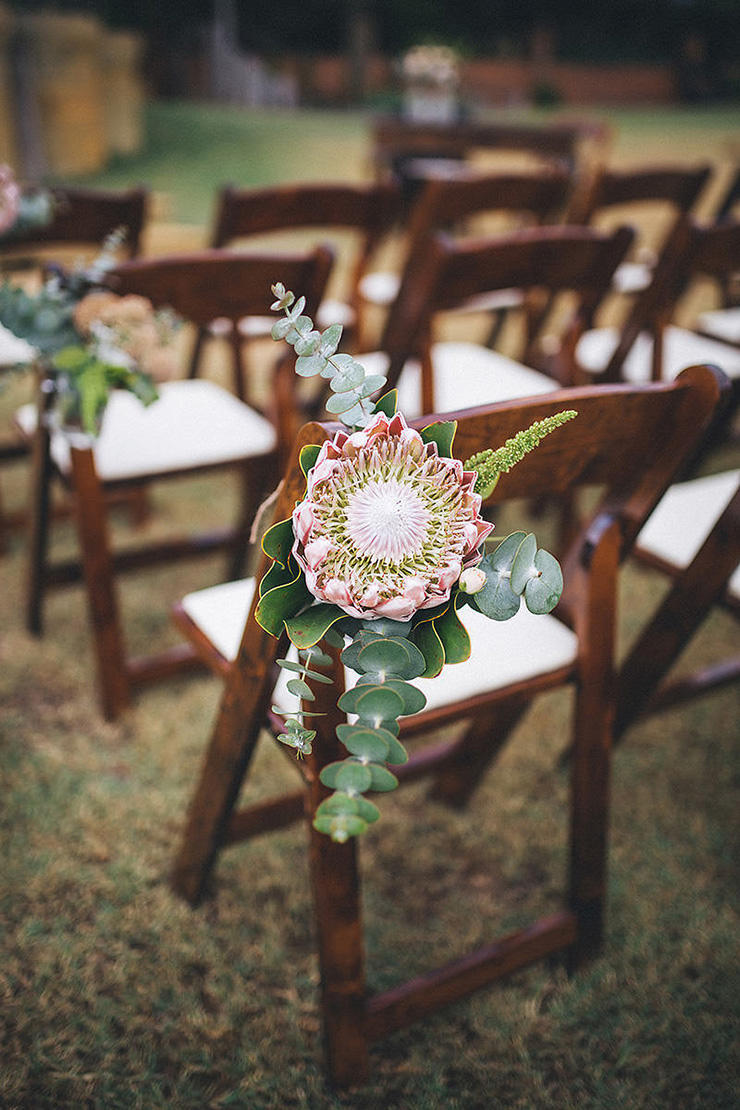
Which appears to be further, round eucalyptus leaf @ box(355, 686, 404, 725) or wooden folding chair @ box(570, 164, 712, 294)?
wooden folding chair @ box(570, 164, 712, 294)

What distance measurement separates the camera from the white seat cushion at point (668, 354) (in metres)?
2.28

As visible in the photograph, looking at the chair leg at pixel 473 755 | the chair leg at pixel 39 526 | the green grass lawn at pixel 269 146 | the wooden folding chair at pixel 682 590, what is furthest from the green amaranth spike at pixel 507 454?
the green grass lawn at pixel 269 146

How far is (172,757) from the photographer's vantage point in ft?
5.68

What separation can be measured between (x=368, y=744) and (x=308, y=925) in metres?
0.81

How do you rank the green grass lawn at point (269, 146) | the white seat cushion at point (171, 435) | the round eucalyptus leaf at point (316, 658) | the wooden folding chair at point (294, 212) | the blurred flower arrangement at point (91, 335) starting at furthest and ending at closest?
the green grass lawn at point (269, 146) → the wooden folding chair at point (294, 212) → the white seat cushion at point (171, 435) → the blurred flower arrangement at point (91, 335) → the round eucalyptus leaf at point (316, 658)

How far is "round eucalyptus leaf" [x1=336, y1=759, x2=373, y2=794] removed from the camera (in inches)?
28.6

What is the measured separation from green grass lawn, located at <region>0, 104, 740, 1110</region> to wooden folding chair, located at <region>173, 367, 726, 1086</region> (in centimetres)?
9

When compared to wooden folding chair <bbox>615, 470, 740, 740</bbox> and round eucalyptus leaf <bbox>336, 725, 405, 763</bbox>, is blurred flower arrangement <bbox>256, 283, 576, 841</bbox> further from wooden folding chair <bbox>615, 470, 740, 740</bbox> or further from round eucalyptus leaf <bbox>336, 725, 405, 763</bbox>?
wooden folding chair <bbox>615, 470, 740, 740</bbox>

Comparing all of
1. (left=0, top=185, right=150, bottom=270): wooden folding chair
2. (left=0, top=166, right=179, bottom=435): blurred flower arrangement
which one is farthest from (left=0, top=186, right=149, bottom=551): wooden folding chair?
(left=0, top=166, right=179, bottom=435): blurred flower arrangement

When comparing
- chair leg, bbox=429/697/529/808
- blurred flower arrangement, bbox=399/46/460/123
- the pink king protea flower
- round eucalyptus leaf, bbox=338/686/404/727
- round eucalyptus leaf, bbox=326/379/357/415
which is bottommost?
chair leg, bbox=429/697/529/808

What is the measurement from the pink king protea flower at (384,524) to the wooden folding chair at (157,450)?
888 mm

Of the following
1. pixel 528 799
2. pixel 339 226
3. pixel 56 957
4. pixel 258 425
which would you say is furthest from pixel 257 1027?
pixel 339 226

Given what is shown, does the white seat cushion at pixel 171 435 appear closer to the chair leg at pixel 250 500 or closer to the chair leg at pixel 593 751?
the chair leg at pixel 250 500

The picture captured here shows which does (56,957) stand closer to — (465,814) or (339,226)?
(465,814)
